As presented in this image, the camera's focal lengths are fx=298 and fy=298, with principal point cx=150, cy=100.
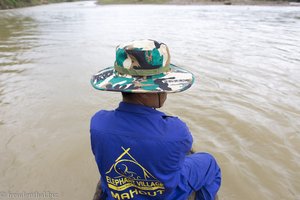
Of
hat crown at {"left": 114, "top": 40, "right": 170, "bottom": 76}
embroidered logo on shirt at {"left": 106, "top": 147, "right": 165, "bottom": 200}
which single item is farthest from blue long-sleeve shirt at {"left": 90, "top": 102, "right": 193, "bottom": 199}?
hat crown at {"left": 114, "top": 40, "right": 170, "bottom": 76}

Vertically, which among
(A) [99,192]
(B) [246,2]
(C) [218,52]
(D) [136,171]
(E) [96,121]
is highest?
(E) [96,121]

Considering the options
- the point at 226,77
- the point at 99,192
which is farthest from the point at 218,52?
the point at 99,192

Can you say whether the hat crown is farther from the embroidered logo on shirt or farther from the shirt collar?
the embroidered logo on shirt

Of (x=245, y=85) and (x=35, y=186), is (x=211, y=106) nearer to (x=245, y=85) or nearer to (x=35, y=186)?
(x=245, y=85)

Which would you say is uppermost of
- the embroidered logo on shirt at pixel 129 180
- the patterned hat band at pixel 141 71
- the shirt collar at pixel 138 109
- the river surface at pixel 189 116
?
the patterned hat band at pixel 141 71

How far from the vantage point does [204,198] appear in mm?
2252

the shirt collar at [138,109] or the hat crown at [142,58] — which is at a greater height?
the hat crown at [142,58]

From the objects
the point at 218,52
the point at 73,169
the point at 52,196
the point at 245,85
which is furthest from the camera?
the point at 218,52

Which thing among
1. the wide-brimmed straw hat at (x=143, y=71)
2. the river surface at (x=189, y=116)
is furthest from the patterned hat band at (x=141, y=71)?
the river surface at (x=189, y=116)

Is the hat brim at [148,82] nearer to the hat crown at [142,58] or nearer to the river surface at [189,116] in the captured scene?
the hat crown at [142,58]

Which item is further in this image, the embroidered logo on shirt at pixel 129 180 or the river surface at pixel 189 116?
the river surface at pixel 189 116

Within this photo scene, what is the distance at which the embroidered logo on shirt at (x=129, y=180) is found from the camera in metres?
1.77

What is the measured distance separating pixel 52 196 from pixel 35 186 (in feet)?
0.81

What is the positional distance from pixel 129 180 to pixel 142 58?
77 cm
